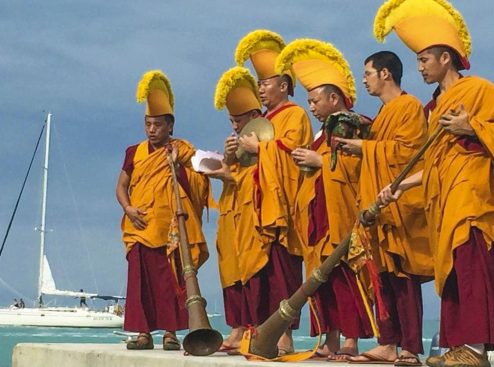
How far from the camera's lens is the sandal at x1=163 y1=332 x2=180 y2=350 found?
8742 millimetres

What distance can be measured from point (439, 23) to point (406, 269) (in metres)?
1.59

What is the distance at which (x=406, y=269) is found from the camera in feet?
22.5

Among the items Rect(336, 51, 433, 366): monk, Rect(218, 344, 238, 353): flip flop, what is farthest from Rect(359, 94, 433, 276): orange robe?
Rect(218, 344, 238, 353): flip flop

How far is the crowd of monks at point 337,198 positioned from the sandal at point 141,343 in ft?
0.08

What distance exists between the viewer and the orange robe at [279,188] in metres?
7.93

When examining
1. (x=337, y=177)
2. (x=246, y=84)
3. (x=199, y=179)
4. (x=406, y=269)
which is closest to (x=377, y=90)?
(x=337, y=177)

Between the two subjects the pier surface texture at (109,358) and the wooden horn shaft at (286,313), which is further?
the pier surface texture at (109,358)

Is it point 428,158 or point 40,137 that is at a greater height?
point 40,137

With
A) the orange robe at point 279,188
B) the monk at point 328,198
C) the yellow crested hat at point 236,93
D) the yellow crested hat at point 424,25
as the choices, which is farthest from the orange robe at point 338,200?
the yellow crested hat at point 236,93

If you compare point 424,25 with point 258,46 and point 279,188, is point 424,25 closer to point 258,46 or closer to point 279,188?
point 279,188

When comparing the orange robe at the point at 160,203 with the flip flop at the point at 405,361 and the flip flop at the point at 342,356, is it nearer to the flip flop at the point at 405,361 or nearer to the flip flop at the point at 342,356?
the flip flop at the point at 342,356

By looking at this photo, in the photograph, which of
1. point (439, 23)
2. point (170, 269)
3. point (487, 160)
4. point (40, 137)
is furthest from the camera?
point (40, 137)

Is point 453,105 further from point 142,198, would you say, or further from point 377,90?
point 142,198

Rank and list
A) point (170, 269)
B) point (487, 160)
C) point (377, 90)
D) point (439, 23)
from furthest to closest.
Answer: point (170, 269), point (377, 90), point (439, 23), point (487, 160)
